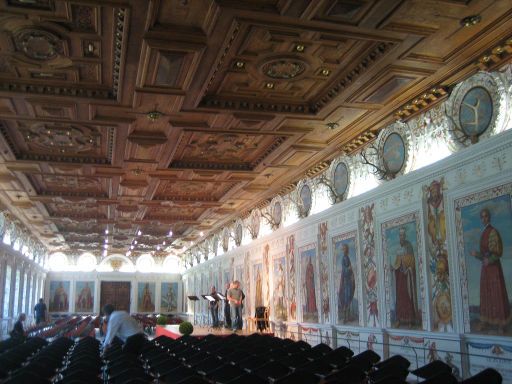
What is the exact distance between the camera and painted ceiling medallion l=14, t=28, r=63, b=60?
945cm

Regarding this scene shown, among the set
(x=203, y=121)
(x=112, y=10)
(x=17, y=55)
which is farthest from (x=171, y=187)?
(x=112, y=10)

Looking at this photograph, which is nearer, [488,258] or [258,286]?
[488,258]

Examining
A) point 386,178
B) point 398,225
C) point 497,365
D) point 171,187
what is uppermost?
point 171,187

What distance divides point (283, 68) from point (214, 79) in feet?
5.03

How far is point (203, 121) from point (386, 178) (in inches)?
198

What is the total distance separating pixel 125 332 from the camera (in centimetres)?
1122

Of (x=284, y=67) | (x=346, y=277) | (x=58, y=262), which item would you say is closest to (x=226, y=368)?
(x=284, y=67)

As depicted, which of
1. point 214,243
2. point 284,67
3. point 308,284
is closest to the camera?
point 284,67

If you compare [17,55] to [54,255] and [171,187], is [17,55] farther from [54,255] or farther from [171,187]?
[54,255]

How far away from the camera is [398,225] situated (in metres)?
13.3

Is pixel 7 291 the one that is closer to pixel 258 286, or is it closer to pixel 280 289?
pixel 258 286

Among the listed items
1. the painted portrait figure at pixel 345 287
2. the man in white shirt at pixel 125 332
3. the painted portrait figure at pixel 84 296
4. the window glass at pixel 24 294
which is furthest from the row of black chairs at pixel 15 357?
the painted portrait figure at pixel 84 296

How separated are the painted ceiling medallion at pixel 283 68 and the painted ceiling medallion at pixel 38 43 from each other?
4010 millimetres

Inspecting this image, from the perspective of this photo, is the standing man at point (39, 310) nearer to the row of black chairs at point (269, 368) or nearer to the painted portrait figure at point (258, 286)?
the painted portrait figure at point (258, 286)
